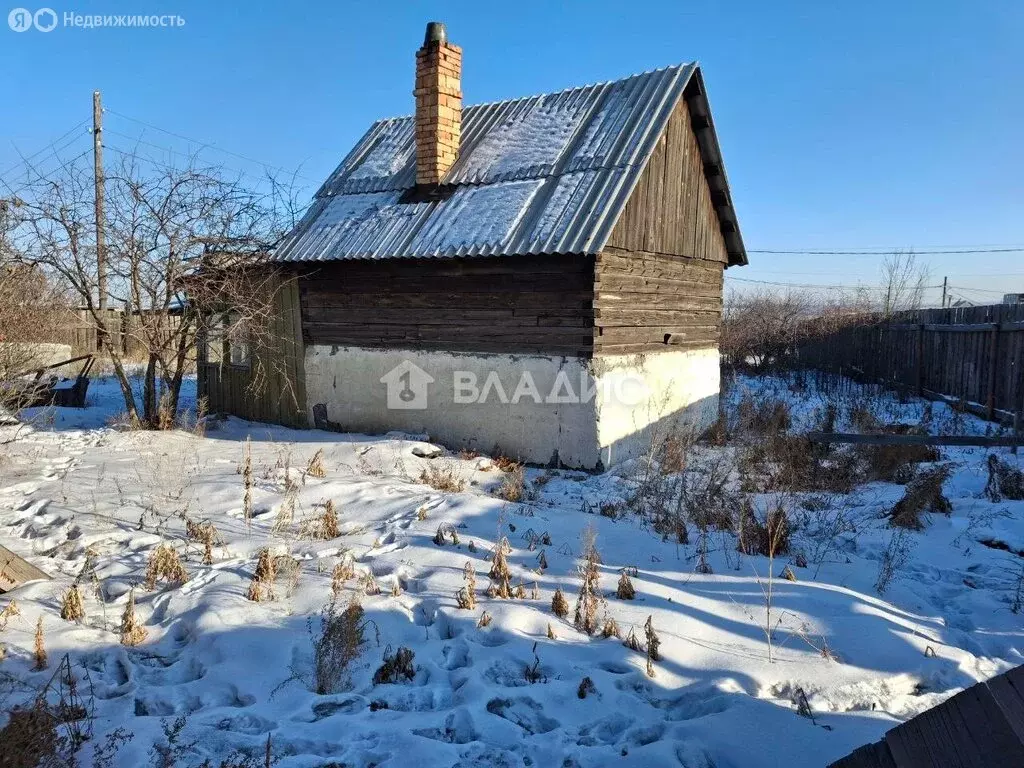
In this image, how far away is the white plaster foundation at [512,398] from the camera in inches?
365

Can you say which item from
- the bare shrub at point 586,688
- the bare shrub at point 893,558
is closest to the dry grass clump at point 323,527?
the bare shrub at point 586,688

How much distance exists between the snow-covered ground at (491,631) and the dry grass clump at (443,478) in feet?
1.43

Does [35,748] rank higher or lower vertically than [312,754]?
higher

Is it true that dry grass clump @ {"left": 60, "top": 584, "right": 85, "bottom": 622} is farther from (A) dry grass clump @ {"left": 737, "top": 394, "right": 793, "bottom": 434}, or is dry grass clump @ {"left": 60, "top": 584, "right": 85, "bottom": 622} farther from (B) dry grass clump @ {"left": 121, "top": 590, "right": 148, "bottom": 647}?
(A) dry grass clump @ {"left": 737, "top": 394, "right": 793, "bottom": 434}

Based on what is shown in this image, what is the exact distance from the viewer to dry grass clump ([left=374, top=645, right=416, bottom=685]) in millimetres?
3564

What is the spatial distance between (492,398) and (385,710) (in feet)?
22.2

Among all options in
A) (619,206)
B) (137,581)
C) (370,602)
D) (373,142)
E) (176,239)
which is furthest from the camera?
(373,142)

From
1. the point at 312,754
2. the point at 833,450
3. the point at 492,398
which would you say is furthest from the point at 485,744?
the point at 833,450

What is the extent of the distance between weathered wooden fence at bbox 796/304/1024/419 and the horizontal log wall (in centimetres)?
730

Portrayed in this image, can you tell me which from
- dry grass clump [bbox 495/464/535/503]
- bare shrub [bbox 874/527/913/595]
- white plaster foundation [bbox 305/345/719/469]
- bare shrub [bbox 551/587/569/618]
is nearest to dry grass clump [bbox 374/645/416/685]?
bare shrub [bbox 551/587/569/618]

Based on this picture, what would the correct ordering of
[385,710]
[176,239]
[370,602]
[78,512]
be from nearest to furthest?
[385,710] < [370,602] < [78,512] < [176,239]

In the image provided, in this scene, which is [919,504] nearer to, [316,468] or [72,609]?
[316,468]

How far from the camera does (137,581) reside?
4609 mm

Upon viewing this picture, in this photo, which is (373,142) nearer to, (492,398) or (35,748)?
(492,398)
